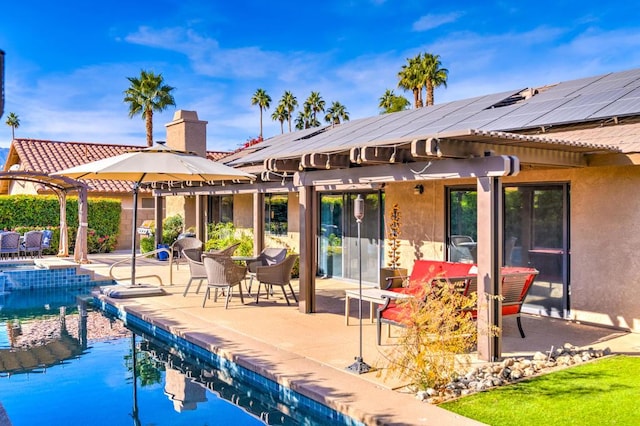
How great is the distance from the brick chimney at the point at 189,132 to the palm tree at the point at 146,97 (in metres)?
14.4

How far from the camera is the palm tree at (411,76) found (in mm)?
41531

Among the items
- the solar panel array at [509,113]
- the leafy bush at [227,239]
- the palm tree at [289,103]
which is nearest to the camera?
the solar panel array at [509,113]

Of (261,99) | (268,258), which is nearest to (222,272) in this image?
(268,258)

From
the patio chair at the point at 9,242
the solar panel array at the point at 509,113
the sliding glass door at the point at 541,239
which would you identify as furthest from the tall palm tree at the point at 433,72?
the sliding glass door at the point at 541,239

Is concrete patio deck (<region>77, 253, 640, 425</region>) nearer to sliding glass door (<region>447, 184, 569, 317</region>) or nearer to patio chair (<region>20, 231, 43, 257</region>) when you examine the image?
sliding glass door (<region>447, 184, 569, 317</region>)

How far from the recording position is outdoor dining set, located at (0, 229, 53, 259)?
66.1 ft

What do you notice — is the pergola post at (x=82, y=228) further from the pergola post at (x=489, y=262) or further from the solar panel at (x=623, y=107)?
the solar panel at (x=623, y=107)

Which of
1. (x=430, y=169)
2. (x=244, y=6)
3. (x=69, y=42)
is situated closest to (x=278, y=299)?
(x=430, y=169)

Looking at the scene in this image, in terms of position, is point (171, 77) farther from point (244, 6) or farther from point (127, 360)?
point (127, 360)

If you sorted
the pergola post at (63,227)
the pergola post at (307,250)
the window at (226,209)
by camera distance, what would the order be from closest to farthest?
the pergola post at (307,250) → the pergola post at (63,227) → the window at (226,209)

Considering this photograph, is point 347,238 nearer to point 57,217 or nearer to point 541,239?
point 541,239

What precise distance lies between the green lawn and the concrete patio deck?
1.57 feet

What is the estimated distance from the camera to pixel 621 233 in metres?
9.61

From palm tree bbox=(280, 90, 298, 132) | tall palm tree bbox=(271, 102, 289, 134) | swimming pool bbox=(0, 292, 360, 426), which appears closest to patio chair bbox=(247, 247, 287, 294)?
swimming pool bbox=(0, 292, 360, 426)
